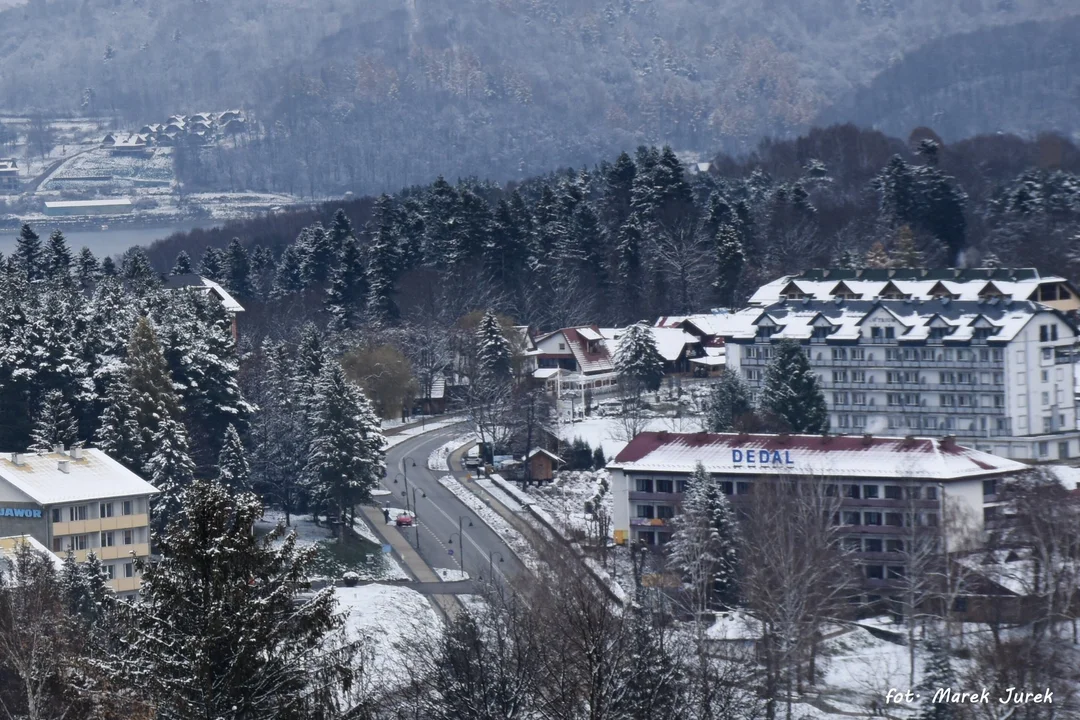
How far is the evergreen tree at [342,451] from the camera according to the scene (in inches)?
1999

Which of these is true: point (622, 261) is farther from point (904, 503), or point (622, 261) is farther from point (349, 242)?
point (904, 503)

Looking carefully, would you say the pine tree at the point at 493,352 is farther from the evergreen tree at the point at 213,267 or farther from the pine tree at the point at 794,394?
the evergreen tree at the point at 213,267

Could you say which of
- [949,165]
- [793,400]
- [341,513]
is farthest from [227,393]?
[949,165]

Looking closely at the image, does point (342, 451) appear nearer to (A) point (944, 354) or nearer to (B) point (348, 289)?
(A) point (944, 354)

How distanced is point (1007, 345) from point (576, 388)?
594 inches

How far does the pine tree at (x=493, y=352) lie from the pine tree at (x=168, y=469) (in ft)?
61.4

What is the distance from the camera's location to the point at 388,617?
139 feet

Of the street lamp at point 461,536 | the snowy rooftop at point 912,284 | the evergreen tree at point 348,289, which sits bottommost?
the street lamp at point 461,536

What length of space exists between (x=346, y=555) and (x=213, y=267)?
37759mm

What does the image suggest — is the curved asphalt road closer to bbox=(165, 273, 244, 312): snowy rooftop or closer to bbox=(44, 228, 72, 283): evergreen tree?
bbox=(44, 228, 72, 283): evergreen tree

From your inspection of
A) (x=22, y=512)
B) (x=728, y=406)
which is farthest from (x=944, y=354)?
(x=22, y=512)

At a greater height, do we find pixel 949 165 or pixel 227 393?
pixel 949 165

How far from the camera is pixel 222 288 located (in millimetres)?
79500

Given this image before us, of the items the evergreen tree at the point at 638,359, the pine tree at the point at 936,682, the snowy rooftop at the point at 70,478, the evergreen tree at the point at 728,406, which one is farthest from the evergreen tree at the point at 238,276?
the pine tree at the point at 936,682
